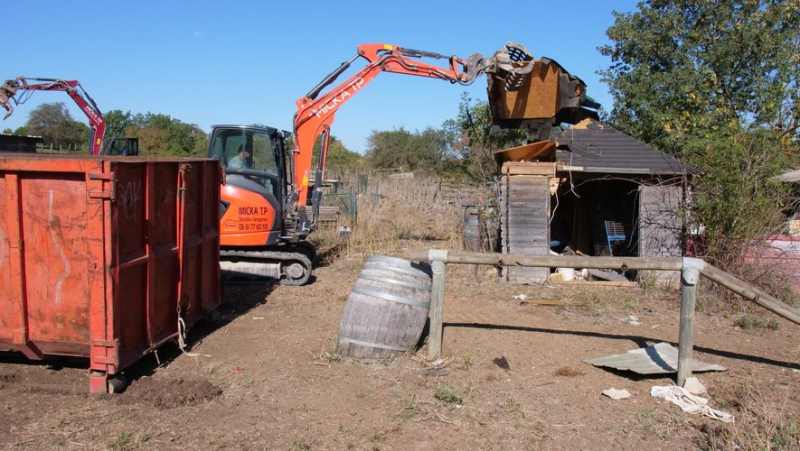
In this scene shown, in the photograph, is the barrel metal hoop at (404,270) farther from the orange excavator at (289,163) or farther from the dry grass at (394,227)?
the dry grass at (394,227)

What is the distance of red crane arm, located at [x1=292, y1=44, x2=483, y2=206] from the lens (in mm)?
11219

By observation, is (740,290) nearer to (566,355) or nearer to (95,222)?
(566,355)

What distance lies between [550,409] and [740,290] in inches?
83.2

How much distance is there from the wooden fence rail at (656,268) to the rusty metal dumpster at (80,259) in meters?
2.50

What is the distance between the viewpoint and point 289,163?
1130 centimetres

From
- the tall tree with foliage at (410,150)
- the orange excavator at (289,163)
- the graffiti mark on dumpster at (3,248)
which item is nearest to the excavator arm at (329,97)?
the orange excavator at (289,163)

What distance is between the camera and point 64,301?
200 inches

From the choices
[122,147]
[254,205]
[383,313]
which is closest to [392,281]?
[383,313]

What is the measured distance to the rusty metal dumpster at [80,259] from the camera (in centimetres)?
486

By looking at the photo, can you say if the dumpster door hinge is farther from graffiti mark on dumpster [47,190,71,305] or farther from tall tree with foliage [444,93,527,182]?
tall tree with foliage [444,93,527,182]

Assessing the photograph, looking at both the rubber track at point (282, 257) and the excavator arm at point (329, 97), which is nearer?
the rubber track at point (282, 257)

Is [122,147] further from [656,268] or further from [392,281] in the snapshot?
[656,268]

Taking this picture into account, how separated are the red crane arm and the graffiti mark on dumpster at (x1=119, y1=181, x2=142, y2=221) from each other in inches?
227

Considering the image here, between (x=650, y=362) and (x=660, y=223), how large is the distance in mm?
5888
